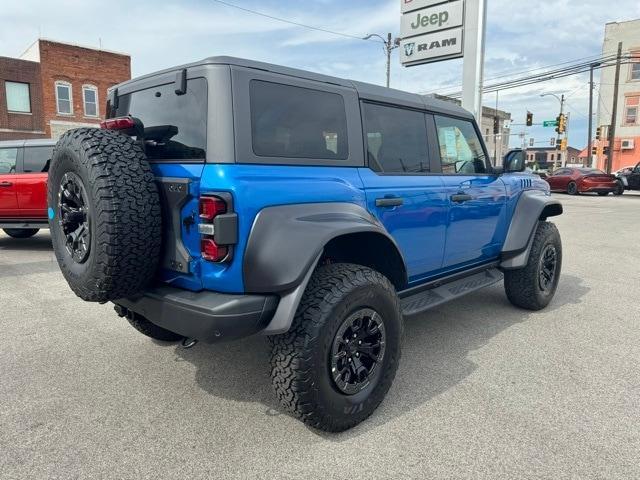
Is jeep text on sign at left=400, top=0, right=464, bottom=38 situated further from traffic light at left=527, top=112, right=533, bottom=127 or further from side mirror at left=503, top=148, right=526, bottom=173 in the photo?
traffic light at left=527, top=112, right=533, bottom=127

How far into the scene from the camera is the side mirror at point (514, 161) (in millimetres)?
4090

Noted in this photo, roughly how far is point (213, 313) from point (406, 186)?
5.34 ft

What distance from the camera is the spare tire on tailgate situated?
2.22 m

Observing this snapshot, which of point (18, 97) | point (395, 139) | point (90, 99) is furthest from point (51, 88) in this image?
point (395, 139)

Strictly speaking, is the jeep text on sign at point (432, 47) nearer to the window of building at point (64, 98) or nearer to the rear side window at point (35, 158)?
the rear side window at point (35, 158)

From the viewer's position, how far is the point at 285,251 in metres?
2.29

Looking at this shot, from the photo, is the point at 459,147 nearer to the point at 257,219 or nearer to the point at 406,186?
the point at 406,186

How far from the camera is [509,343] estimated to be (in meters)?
3.84

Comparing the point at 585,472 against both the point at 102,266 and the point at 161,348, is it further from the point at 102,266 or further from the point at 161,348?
the point at 161,348

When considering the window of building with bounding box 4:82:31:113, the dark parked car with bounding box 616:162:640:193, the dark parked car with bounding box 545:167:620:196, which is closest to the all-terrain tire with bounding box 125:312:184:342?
the dark parked car with bounding box 545:167:620:196

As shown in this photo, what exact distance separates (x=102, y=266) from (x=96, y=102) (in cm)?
2680

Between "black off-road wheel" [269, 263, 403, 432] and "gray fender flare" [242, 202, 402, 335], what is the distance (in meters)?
0.13

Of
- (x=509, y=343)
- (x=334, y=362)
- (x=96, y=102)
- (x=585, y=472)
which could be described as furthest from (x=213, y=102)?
(x=96, y=102)

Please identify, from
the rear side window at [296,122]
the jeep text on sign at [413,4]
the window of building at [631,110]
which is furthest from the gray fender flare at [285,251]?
the window of building at [631,110]
